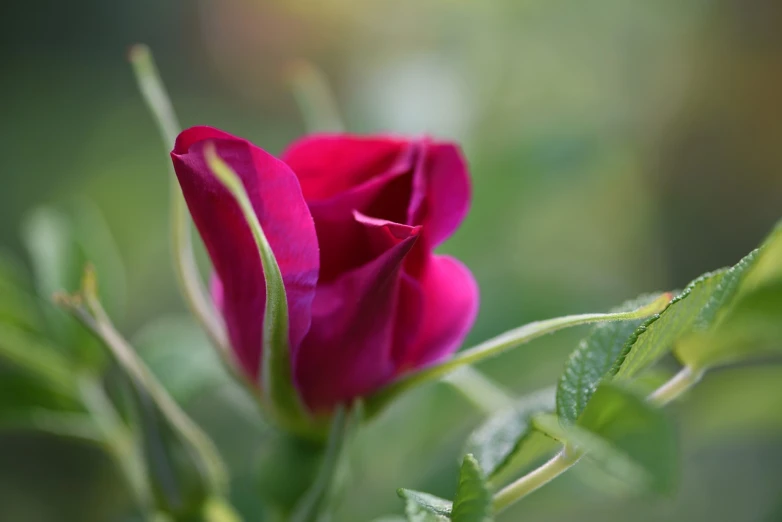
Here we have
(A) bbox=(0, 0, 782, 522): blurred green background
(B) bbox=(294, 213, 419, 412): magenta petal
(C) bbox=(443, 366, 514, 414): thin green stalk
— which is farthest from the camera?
(A) bbox=(0, 0, 782, 522): blurred green background

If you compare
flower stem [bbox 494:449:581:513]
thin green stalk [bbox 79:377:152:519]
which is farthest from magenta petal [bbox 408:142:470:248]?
thin green stalk [bbox 79:377:152:519]

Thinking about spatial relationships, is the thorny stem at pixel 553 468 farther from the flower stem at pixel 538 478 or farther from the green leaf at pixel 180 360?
the green leaf at pixel 180 360

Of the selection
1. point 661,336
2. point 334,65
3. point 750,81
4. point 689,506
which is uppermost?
point 334,65

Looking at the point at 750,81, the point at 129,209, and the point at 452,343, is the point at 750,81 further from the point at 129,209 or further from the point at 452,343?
the point at 452,343

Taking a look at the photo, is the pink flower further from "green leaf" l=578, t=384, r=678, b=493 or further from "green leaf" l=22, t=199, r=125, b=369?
"green leaf" l=22, t=199, r=125, b=369

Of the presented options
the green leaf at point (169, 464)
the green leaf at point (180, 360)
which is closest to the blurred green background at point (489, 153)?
the green leaf at point (180, 360)

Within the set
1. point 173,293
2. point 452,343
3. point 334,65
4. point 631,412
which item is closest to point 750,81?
point 334,65
